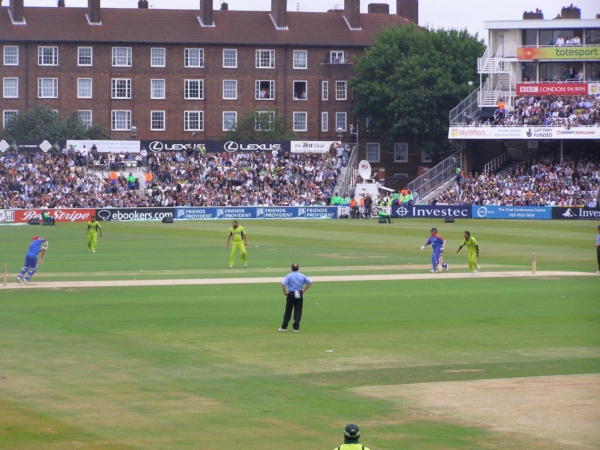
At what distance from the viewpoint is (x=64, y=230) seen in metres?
60.0

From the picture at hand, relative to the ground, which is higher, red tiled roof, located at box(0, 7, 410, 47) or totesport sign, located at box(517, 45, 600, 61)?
red tiled roof, located at box(0, 7, 410, 47)

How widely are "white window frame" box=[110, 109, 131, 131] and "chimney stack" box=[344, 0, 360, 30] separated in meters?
21.5

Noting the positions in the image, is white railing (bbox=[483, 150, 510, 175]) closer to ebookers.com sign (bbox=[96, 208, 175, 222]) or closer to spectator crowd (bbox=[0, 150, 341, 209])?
spectator crowd (bbox=[0, 150, 341, 209])

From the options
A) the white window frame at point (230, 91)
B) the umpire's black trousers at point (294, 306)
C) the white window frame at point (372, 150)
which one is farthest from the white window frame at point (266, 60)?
the umpire's black trousers at point (294, 306)

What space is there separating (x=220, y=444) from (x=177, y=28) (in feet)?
261

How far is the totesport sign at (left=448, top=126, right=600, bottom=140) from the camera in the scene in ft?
243

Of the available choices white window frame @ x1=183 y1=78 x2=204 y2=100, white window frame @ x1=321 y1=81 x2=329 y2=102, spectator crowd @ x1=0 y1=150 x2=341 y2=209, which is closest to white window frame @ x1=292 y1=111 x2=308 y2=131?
white window frame @ x1=321 y1=81 x2=329 y2=102

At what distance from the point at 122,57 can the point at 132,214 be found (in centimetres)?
2273

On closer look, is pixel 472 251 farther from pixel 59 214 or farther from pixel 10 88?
pixel 10 88

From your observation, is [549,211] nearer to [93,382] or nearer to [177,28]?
[177,28]

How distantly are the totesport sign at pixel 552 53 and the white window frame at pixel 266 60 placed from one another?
21.9 m

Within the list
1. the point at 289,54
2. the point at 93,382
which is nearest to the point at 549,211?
the point at 289,54

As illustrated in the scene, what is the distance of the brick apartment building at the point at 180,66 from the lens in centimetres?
8738

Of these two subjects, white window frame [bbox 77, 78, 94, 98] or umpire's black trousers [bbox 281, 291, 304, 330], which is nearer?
umpire's black trousers [bbox 281, 291, 304, 330]
